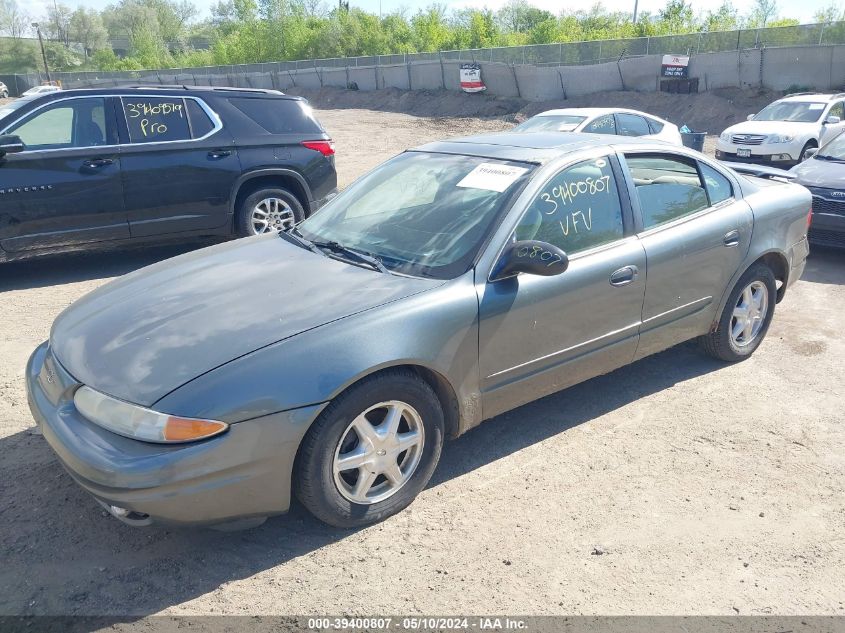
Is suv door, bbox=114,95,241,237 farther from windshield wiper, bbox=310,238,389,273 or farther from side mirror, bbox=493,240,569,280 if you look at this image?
side mirror, bbox=493,240,569,280

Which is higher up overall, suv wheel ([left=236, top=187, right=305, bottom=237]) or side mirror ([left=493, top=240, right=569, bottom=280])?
side mirror ([left=493, top=240, right=569, bottom=280])

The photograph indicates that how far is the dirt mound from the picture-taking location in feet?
84.2

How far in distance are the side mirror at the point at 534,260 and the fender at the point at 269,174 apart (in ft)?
16.0

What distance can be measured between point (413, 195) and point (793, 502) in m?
2.52

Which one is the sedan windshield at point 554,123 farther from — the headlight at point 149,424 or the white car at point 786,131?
the headlight at point 149,424

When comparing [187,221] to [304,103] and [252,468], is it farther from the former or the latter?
[252,468]

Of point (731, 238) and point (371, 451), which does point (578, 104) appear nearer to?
point (731, 238)

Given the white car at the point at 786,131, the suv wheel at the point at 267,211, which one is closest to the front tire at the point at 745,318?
the suv wheel at the point at 267,211

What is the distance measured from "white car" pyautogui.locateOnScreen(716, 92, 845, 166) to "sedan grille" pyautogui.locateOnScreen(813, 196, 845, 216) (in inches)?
293

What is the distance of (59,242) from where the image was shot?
22.7 feet

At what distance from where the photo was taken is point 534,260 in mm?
3488

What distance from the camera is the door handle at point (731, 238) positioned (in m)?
4.68

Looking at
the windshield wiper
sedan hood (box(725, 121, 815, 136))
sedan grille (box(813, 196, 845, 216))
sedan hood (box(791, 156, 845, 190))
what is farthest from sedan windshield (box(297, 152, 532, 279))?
sedan hood (box(725, 121, 815, 136))

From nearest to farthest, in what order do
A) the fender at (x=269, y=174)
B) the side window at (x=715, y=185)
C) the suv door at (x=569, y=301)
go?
the suv door at (x=569, y=301) → the side window at (x=715, y=185) → the fender at (x=269, y=174)
